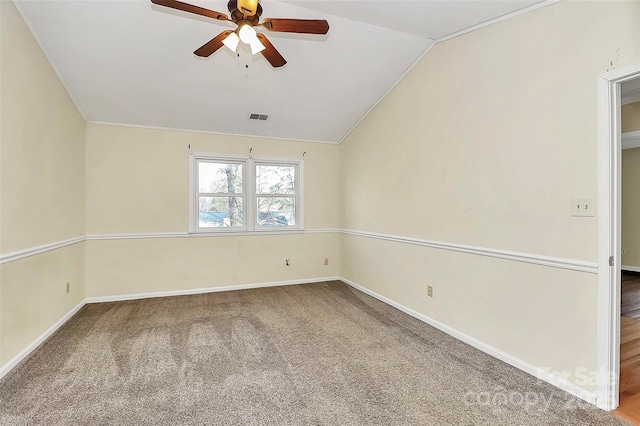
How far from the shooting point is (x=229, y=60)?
321 cm

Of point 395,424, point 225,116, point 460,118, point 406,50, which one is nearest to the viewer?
point 395,424

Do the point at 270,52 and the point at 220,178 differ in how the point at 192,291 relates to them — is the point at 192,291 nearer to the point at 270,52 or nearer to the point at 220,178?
the point at 220,178

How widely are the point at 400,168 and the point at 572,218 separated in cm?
186

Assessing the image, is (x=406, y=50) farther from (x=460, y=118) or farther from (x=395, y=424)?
(x=395, y=424)

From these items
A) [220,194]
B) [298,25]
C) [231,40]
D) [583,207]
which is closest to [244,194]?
[220,194]

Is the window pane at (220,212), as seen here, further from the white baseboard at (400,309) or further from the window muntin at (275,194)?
the white baseboard at (400,309)

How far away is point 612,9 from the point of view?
184 centimetres

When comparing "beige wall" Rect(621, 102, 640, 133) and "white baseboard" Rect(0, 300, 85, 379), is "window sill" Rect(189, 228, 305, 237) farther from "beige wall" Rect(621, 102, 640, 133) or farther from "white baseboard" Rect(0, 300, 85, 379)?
"beige wall" Rect(621, 102, 640, 133)

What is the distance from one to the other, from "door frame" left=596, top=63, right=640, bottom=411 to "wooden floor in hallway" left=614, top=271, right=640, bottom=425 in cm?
9

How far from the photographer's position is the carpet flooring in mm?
1844

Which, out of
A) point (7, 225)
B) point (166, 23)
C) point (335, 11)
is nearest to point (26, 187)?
point (7, 225)

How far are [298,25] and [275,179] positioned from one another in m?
2.96

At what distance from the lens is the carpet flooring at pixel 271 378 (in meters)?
1.84

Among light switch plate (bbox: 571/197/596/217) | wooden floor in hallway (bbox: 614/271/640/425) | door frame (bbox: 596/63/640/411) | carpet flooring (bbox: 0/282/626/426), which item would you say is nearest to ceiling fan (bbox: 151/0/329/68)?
door frame (bbox: 596/63/640/411)
